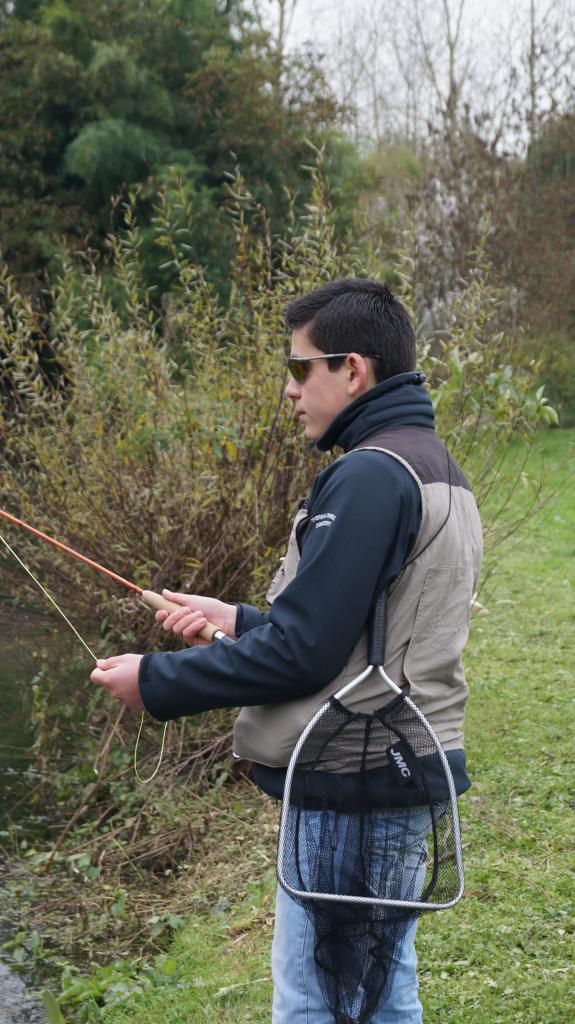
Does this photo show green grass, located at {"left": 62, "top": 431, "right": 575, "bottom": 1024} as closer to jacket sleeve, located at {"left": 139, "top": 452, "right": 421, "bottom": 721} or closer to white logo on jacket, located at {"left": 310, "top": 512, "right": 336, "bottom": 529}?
jacket sleeve, located at {"left": 139, "top": 452, "right": 421, "bottom": 721}

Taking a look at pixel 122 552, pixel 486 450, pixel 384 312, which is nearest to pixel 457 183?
pixel 486 450

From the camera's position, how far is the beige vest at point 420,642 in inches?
83.0

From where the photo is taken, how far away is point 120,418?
5.54 m

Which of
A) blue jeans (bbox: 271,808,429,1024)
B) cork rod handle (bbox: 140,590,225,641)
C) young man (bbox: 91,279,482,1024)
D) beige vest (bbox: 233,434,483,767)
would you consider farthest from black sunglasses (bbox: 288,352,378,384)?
blue jeans (bbox: 271,808,429,1024)

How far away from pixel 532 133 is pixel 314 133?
5153mm

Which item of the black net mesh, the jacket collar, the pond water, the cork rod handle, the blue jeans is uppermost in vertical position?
the jacket collar

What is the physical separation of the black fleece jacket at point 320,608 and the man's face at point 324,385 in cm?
20

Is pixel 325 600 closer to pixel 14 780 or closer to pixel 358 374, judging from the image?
pixel 358 374

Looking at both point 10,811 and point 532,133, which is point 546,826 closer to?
point 10,811

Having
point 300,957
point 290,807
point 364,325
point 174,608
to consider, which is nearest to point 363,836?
point 290,807

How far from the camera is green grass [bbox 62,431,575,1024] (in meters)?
3.56

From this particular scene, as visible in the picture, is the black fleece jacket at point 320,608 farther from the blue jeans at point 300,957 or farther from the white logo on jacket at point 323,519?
the blue jeans at point 300,957

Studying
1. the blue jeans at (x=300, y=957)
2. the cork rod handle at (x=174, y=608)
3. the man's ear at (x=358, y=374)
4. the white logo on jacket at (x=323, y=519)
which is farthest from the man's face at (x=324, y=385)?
the blue jeans at (x=300, y=957)

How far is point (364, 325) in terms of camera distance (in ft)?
7.41
